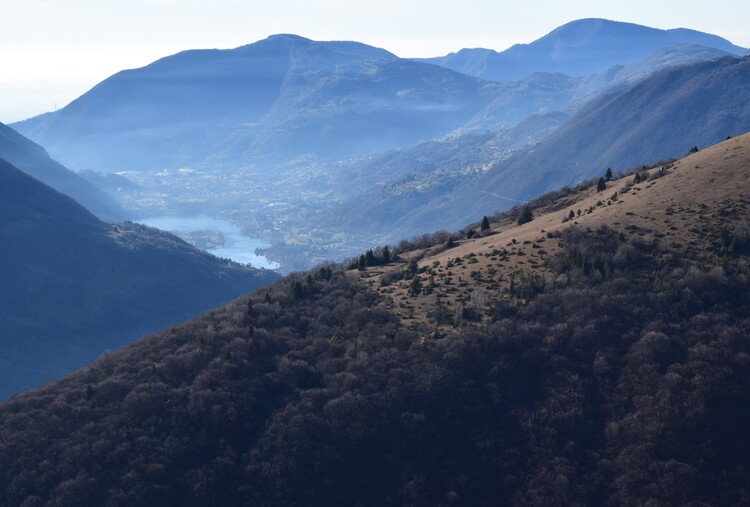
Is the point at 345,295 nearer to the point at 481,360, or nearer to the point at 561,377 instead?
the point at 481,360

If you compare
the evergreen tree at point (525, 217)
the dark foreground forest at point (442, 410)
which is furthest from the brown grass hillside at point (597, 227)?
the evergreen tree at point (525, 217)

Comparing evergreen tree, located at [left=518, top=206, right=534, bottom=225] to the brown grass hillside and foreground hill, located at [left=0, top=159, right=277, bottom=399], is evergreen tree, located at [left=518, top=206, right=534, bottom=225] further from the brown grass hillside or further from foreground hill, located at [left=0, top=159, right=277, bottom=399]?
foreground hill, located at [left=0, top=159, right=277, bottom=399]

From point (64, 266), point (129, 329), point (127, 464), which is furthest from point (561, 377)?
point (64, 266)

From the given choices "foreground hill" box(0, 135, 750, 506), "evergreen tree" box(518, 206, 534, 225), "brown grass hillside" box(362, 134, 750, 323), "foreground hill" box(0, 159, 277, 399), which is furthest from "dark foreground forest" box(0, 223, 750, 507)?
"foreground hill" box(0, 159, 277, 399)

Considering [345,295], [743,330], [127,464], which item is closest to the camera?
[127,464]

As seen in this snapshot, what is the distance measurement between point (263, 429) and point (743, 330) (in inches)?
1281

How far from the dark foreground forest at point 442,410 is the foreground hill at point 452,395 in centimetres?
13

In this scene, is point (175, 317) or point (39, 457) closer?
point (39, 457)

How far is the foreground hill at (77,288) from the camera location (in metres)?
150

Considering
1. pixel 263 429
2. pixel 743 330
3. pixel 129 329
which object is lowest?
pixel 129 329

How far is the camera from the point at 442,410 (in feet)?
170

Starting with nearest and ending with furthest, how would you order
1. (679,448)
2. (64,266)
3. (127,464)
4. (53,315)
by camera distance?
(679,448) → (127,464) → (53,315) → (64,266)

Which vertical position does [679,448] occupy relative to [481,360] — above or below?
below

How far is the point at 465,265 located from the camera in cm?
7062
